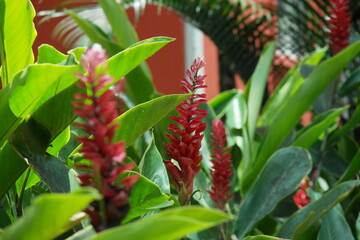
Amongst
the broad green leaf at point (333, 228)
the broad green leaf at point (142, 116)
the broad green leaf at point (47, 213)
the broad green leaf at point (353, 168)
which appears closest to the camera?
the broad green leaf at point (47, 213)

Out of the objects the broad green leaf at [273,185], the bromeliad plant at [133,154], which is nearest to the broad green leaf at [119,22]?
the bromeliad plant at [133,154]

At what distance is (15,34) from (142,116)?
26 cm

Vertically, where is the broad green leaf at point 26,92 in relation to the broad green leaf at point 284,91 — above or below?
above

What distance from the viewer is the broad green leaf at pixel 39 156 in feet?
3.31

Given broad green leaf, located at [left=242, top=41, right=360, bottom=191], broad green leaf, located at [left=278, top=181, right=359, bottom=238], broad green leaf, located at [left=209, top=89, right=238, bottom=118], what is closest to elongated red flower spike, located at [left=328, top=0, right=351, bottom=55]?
broad green leaf, located at [left=242, top=41, right=360, bottom=191]

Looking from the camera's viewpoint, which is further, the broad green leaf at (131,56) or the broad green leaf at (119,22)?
the broad green leaf at (119,22)

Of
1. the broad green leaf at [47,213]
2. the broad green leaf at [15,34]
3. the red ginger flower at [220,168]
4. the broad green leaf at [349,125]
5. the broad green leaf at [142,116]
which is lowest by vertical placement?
the broad green leaf at [349,125]

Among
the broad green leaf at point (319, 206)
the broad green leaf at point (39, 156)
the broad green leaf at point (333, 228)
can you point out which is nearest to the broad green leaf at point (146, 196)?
the broad green leaf at point (39, 156)

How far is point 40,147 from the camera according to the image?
104cm

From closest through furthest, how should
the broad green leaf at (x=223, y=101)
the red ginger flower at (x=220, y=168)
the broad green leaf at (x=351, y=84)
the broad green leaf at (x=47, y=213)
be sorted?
1. the broad green leaf at (x=47, y=213)
2. the red ginger flower at (x=220, y=168)
3. the broad green leaf at (x=351, y=84)
4. the broad green leaf at (x=223, y=101)

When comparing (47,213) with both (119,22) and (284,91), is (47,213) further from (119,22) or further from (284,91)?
(284,91)

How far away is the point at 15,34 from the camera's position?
3.67ft

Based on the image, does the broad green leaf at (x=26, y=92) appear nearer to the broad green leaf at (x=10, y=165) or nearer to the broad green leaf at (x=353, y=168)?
the broad green leaf at (x=10, y=165)

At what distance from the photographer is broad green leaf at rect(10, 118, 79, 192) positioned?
3.31 ft
